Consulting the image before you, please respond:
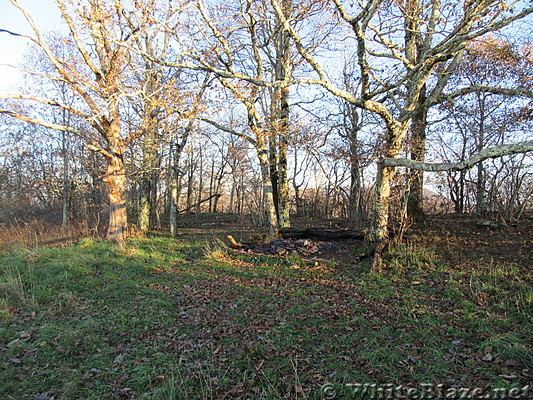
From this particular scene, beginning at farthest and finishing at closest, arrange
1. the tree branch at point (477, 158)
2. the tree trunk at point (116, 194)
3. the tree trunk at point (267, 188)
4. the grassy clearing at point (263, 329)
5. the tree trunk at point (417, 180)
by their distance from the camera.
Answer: the tree trunk at point (116, 194), the tree trunk at point (267, 188), the tree trunk at point (417, 180), the tree branch at point (477, 158), the grassy clearing at point (263, 329)

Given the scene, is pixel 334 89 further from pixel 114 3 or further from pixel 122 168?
pixel 122 168

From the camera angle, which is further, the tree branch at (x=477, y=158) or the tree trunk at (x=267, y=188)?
the tree trunk at (x=267, y=188)

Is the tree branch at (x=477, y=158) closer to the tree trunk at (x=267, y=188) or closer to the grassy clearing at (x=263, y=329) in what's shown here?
the grassy clearing at (x=263, y=329)

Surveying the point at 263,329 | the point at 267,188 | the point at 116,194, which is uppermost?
the point at 267,188

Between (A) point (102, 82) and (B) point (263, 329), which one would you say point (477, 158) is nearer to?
(B) point (263, 329)

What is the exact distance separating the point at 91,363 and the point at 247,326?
2239 mm

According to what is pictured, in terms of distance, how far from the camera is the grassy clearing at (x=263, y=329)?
3406 millimetres

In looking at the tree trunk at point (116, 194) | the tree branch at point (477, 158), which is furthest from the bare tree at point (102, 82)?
the tree branch at point (477, 158)

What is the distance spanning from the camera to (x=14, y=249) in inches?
383

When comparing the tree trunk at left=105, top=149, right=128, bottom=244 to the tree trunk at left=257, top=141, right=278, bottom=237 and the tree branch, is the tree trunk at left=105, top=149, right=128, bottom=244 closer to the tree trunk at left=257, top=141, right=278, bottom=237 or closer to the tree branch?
the tree trunk at left=257, top=141, right=278, bottom=237

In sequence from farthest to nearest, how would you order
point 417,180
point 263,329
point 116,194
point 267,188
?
point 116,194 < point 267,188 < point 417,180 < point 263,329

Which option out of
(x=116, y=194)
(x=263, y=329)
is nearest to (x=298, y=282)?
(x=263, y=329)

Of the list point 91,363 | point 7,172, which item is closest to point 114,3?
point 91,363

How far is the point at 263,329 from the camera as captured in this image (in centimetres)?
458
